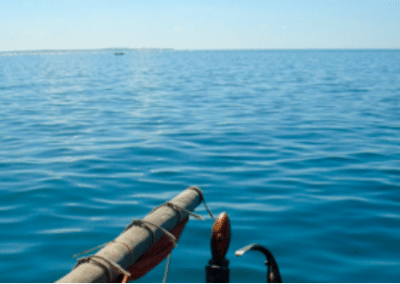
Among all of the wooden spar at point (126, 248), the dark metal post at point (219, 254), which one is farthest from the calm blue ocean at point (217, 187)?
the dark metal post at point (219, 254)

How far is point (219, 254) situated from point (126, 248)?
1480mm

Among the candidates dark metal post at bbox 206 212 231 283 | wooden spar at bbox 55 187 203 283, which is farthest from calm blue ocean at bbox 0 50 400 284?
dark metal post at bbox 206 212 231 283

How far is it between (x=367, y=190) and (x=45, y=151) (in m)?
8.99

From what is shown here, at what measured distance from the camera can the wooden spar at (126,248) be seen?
379 cm

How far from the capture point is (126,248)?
4.32m

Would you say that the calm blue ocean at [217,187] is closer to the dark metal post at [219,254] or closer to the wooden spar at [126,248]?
the wooden spar at [126,248]

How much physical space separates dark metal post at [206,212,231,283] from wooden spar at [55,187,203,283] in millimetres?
1201

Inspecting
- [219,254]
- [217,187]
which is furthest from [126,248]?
[217,187]

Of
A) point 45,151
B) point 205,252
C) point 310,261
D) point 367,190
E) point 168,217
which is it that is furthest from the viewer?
point 45,151

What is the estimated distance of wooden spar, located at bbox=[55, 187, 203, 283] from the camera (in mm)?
3795

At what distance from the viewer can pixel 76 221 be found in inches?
297

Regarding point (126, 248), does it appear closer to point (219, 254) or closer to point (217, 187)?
point (219, 254)

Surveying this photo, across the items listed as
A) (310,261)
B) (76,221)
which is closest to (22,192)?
(76,221)

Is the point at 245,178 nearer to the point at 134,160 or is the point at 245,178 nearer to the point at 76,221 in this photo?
the point at 134,160
